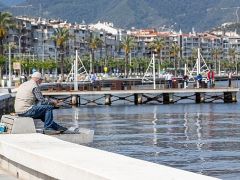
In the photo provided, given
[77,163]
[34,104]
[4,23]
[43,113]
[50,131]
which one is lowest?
[50,131]

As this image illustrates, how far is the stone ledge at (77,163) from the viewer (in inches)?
336

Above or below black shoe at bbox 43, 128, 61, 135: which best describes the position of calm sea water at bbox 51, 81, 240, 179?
below

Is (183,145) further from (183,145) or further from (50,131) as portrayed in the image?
(50,131)

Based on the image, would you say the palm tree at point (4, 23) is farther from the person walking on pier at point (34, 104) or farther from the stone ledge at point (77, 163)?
the stone ledge at point (77, 163)

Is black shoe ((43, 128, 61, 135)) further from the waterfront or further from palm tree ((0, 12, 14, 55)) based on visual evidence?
palm tree ((0, 12, 14, 55))

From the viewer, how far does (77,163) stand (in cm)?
955

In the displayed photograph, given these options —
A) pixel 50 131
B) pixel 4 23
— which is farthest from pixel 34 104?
pixel 4 23

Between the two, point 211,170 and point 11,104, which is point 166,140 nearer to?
point 211,170

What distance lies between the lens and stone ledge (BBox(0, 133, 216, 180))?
8.54m

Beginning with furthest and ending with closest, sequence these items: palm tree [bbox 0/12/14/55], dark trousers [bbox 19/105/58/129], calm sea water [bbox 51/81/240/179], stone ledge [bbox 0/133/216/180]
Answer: palm tree [bbox 0/12/14/55] < calm sea water [bbox 51/81/240/179] < dark trousers [bbox 19/105/58/129] < stone ledge [bbox 0/133/216/180]

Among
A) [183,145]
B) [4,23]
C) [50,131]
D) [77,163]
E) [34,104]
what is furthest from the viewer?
[4,23]

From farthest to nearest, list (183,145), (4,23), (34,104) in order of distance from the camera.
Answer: (4,23), (183,145), (34,104)

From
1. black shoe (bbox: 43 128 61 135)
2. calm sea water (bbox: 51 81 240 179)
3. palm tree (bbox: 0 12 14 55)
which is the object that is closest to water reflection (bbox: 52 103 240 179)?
calm sea water (bbox: 51 81 240 179)

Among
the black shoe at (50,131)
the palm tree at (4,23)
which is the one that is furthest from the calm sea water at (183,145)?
the palm tree at (4,23)
